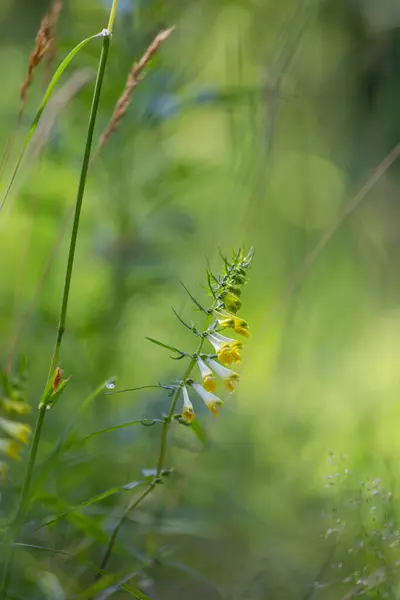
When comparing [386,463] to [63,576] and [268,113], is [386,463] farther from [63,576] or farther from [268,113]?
[268,113]

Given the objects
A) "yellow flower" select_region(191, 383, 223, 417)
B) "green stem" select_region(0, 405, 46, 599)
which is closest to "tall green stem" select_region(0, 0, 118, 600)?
"green stem" select_region(0, 405, 46, 599)

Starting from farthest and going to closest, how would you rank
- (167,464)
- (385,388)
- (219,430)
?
(385,388), (219,430), (167,464)

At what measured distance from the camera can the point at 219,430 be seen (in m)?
1.10

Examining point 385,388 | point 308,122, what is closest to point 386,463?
point 385,388

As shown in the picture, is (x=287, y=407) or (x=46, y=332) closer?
(x=46, y=332)

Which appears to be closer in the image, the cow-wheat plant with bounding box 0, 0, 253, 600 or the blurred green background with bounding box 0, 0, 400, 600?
the cow-wheat plant with bounding box 0, 0, 253, 600

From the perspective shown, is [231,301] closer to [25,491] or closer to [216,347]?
[216,347]

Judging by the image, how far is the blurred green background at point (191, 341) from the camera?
71 cm

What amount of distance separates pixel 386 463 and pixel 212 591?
256 millimetres

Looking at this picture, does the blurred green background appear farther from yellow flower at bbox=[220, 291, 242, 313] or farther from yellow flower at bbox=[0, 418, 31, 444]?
yellow flower at bbox=[220, 291, 242, 313]

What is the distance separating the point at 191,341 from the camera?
1209 millimetres

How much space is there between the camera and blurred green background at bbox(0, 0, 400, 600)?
0.71 meters

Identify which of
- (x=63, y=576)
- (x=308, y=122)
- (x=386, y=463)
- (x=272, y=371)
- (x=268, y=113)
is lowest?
(x=63, y=576)

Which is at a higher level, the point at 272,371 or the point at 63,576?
the point at 272,371
